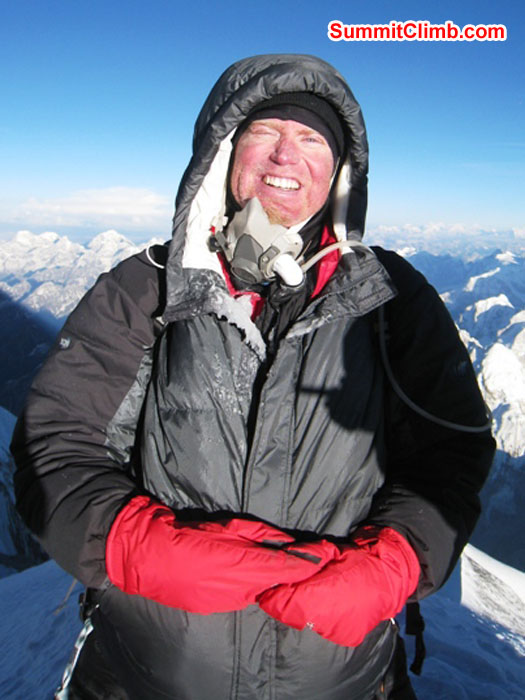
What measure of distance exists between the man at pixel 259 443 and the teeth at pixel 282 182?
18 millimetres

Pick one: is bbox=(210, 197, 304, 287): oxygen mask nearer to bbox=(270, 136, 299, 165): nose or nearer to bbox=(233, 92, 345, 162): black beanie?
bbox=(270, 136, 299, 165): nose

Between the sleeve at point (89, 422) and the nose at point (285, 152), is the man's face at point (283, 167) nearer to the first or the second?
the nose at point (285, 152)

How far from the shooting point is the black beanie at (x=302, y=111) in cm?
287

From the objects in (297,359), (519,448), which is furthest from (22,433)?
(519,448)

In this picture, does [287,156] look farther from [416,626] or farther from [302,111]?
[416,626]

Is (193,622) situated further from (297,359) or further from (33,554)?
(33,554)

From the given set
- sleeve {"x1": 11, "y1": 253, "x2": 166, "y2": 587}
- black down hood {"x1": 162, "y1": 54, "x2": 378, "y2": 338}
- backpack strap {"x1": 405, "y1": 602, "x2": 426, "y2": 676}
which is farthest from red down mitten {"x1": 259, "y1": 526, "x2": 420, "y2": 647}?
black down hood {"x1": 162, "y1": 54, "x2": 378, "y2": 338}

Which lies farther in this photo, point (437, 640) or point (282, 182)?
point (437, 640)

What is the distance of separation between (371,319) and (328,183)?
114 cm

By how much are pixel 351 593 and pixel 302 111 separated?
3052 millimetres

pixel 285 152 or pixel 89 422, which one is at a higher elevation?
pixel 285 152

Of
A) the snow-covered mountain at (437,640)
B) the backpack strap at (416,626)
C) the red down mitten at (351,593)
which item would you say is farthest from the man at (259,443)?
the snow-covered mountain at (437,640)

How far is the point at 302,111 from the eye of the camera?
2.89 m

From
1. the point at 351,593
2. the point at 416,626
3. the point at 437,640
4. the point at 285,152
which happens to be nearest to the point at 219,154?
the point at 285,152
